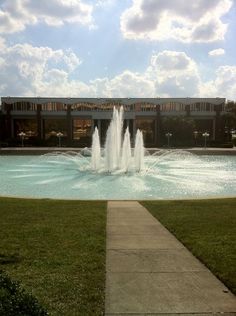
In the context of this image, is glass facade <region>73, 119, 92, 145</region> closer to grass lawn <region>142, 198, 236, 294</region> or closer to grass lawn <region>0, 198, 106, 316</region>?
grass lawn <region>142, 198, 236, 294</region>

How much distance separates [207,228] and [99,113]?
62.7 metres

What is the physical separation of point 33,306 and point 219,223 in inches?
272

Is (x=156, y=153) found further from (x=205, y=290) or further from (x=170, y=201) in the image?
(x=205, y=290)

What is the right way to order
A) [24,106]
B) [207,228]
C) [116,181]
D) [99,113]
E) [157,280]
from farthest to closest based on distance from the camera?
[24,106] → [99,113] → [116,181] → [207,228] → [157,280]

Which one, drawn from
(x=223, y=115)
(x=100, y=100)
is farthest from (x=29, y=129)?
(x=223, y=115)

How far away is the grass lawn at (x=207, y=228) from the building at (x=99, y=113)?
57610 millimetres

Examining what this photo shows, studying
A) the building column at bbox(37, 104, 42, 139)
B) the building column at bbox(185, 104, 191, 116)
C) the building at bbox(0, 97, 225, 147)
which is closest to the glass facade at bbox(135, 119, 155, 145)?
the building at bbox(0, 97, 225, 147)

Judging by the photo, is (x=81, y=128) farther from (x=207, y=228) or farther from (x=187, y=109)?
(x=207, y=228)

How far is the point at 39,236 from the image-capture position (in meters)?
8.84

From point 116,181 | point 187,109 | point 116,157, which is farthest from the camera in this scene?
point 187,109

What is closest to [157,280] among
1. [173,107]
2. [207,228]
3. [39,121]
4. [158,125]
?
[207,228]

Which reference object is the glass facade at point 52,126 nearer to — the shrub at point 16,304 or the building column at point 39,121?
the building column at point 39,121

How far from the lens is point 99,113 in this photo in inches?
2820

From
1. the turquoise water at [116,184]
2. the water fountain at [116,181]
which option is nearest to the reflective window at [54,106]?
the water fountain at [116,181]
